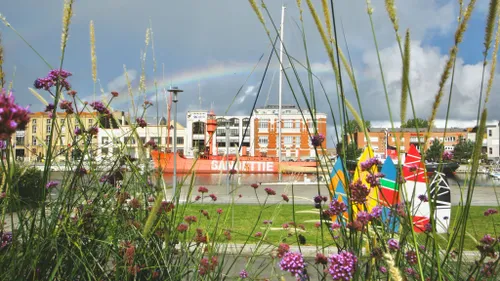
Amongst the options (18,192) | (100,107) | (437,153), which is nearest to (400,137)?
(437,153)

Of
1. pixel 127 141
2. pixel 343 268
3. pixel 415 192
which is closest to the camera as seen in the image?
pixel 343 268

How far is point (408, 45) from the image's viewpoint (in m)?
0.81

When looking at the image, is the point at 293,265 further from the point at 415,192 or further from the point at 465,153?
the point at 415,192

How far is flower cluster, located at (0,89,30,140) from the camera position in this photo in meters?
0.45

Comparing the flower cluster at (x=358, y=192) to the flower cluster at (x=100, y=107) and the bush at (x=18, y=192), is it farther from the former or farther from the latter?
the flower cluster at (x=100, y=107)

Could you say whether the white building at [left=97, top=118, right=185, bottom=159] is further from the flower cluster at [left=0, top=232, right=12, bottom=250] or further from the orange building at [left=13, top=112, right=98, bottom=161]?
the flower cluster at [left=0, top=232, right=12, bottom=250]

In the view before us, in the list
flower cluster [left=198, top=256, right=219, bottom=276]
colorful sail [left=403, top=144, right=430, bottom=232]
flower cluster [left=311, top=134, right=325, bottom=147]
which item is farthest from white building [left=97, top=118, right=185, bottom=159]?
colorful sail [left=403, top=144, right=430, bottom=232]

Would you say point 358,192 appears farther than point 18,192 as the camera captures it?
No

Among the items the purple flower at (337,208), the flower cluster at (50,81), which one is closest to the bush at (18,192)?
the flower cluster at (50,81)

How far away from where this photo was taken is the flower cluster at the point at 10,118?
45 cm

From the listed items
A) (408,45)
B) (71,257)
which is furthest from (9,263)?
(408,45)

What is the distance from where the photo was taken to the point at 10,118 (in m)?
0.47

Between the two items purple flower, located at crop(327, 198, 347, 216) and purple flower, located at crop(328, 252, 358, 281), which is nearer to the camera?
purple flower, located at crop(328, 252, 358, 281)

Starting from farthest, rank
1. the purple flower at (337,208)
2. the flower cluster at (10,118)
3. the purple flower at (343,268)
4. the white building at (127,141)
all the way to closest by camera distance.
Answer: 1. the white building at (127,141)
2. the purple flower at (337,208)
3. the purple flower at (343,268)
4. the flower cluster at (10,118)
